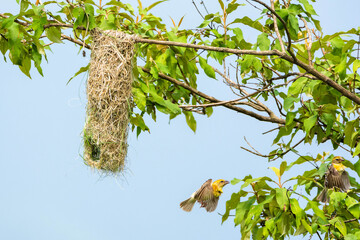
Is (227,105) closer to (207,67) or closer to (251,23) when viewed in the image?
(207,67)

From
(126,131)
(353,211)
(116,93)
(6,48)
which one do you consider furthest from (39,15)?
(353,211)

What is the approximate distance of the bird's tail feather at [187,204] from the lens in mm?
4250

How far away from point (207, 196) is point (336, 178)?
0.99 metres

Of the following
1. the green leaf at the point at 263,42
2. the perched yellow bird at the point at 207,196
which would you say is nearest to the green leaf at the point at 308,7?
the green leaf at the point at 263,42

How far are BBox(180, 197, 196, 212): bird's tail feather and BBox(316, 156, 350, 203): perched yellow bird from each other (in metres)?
0.99

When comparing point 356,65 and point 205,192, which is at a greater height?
point 356,65

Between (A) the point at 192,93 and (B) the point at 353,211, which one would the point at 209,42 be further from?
→ (B) the point at 353,211

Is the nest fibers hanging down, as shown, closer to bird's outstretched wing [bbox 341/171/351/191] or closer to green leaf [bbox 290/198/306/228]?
green leaf [bbox 290/198/306/228]

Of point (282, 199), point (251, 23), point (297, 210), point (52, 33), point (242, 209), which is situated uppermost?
point (52, 33)

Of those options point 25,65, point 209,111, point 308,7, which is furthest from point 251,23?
point 25,65

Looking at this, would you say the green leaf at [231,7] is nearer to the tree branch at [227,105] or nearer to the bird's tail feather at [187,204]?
the tree branch at [227,105]

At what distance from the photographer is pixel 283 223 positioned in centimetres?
365

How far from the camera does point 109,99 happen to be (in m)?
3.69

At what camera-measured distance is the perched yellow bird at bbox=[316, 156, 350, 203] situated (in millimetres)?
3941
